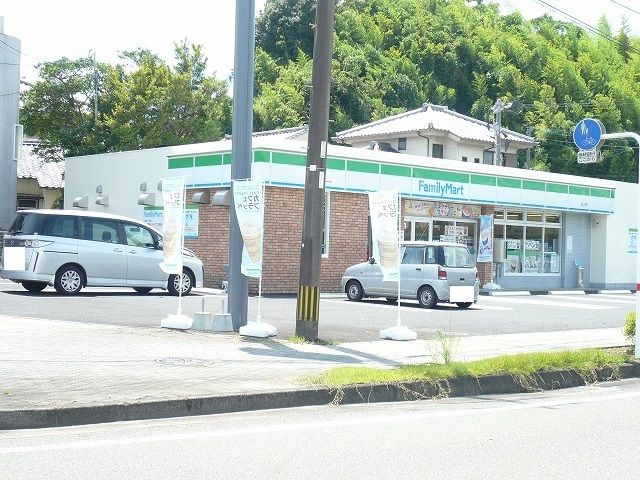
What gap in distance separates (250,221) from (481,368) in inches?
185

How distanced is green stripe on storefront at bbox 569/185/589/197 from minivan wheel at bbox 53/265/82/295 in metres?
20.3

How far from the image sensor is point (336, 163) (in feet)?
80.9

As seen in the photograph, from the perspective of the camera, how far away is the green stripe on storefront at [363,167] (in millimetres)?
25016

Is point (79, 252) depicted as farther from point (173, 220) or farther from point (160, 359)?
point (160, 359)

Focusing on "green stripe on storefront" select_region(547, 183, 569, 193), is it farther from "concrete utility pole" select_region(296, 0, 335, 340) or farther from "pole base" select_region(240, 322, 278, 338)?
"pole base" select_region(240, 322, 278, 338)

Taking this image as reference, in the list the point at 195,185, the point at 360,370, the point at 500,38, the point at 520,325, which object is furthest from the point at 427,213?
the point at 500,38

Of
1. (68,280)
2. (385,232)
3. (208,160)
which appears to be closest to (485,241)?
(208,160)

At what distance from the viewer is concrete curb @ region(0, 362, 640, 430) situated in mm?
7340

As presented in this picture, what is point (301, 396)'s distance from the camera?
8.77 metres

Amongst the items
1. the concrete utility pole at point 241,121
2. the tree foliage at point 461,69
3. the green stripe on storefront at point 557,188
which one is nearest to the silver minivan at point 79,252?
the concrete utility pole at point 241,121

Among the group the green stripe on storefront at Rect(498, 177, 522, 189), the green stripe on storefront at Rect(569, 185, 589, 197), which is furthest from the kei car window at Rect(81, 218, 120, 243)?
the green stripe on storefront at Rect(569, 185, 589, 197)

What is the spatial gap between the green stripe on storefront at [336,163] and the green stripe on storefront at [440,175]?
10.00 feet

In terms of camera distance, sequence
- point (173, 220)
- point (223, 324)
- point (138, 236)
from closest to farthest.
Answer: point (223, 324)
point (173, 220)
point (138, 236)

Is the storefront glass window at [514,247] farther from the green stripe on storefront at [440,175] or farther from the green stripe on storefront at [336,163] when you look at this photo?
the green stripe on storefront at [336,163]
